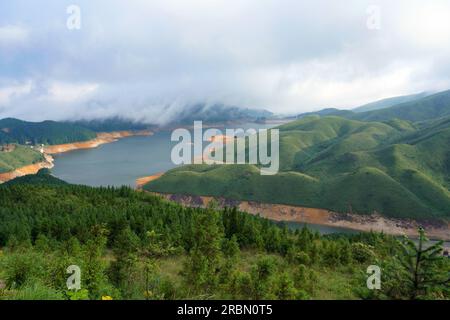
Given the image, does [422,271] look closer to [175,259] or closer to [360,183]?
[175,259]

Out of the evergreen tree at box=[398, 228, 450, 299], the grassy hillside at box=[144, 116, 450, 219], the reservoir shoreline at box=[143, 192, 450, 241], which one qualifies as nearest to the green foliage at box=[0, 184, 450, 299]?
the evergreen tree at box=[398, 228, 450, 299]

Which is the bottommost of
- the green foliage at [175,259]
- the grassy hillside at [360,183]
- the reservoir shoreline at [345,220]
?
the reservoir shoreline at [345,220]

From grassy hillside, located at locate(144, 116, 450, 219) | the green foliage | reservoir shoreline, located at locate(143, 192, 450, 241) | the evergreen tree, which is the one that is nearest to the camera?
the evergreen tree

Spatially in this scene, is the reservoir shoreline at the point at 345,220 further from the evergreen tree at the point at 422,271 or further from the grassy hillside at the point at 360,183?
the evergreen tree at the point at 422,271

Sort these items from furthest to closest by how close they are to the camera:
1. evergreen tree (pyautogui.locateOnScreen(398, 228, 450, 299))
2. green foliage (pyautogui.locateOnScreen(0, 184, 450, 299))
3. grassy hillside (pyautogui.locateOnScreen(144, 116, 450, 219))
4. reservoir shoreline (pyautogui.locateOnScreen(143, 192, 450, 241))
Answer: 1. grassy hillside (pyautogui.locateOnScreen(144, 116, 450, 219))
2. reservoir shoreline (pyautogui.locateOnScreen(143, 192, 450, 241))
3. green foliage (pyautogui.locateOnScreen(0, 184, 450, 299))
4. evergreen tree (pyautogui.locateOnScreen(398, 228, 450, 299))

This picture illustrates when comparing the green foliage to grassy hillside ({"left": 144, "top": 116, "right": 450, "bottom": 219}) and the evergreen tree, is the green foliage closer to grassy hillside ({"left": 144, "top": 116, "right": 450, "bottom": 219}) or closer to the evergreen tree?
the evergreen tree

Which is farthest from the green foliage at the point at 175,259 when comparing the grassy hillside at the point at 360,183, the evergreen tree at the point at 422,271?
the grassy hillside at the point at 360,183

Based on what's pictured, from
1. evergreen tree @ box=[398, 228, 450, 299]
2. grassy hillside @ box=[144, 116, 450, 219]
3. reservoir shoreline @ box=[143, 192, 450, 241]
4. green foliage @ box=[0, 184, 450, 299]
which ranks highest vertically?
evergreen tree @ box=[398, 228, 450, 299]

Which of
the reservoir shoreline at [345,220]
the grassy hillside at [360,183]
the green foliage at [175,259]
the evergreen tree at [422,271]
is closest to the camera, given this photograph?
the evergreen tree at [422,271]
